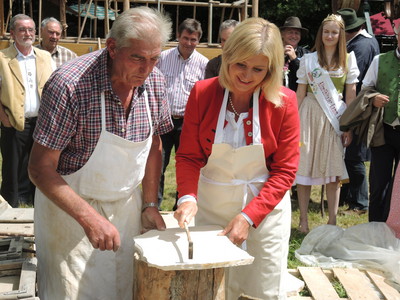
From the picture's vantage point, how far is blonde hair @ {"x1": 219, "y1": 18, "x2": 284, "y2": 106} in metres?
2.51

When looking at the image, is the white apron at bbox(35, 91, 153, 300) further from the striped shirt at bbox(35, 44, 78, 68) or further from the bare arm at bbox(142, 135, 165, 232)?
the striped shirt at bbox(35, 44, 78, 68)

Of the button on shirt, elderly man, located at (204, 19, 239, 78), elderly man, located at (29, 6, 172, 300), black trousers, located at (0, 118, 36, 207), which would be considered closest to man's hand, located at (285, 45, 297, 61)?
elderly man, located at (204, 19, 239, 78)

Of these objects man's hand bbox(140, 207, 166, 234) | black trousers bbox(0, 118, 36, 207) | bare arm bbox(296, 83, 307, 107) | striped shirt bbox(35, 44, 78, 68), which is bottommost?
black trousers bbox(0, 118, 36, 207)

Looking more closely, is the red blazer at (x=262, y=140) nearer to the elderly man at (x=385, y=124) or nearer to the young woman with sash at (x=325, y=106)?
the elderly man at (x=385, y=124)

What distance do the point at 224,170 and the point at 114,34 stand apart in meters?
0.86

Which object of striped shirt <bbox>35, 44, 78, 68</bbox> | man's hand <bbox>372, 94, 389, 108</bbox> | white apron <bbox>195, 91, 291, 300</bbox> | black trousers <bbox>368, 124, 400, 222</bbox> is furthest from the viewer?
striped shirt <bbox>35, 44, 78, 68</bbox>

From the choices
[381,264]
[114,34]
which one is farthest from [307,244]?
[114,34]

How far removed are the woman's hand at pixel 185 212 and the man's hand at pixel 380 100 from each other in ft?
9.58

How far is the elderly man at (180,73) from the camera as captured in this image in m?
6.07

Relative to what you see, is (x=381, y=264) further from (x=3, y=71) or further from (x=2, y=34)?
(x=2, y=34)

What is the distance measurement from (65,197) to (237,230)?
0.79m

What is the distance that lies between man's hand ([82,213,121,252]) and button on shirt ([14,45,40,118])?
383 cm

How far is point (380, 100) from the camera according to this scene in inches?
195

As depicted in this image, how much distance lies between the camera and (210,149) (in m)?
2.74
